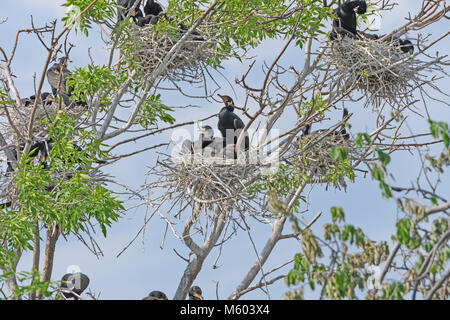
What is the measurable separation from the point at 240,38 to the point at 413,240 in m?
7.56

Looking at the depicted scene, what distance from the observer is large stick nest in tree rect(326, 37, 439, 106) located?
11.6 m

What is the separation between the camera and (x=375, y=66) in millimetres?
11766

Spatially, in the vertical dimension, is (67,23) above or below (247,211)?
above

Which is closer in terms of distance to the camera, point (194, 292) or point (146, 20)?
point (146, 20)

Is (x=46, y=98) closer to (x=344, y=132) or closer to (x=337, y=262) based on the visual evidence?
(x=344, y=132)

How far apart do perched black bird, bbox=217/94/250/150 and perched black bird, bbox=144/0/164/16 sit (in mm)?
2172

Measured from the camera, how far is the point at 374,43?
11.8 metres

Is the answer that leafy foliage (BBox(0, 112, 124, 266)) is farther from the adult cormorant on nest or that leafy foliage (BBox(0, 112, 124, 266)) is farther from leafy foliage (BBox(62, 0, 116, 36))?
the adult cormorant on nest

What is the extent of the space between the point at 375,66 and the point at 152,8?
3764mm

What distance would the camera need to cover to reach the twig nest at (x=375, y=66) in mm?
11648

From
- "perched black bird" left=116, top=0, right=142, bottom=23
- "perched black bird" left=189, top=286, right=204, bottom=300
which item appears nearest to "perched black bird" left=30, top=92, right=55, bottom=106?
"perched black bird" left=116, top=0, right=142, bottom=23

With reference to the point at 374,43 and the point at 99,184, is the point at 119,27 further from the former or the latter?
the point at 374,43

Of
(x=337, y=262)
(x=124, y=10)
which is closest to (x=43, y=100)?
(x=124, y=10)

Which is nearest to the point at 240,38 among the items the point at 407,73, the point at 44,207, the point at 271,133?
the point at 271,133
